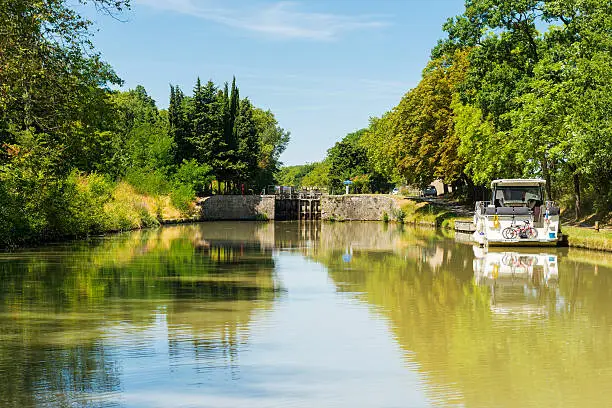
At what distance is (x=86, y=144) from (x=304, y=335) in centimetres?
1852

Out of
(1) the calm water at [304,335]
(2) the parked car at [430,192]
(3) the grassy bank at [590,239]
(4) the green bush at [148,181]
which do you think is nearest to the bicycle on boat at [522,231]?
(3) the grassy bank at [590,239]

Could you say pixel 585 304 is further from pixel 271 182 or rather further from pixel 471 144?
pixel 271 182

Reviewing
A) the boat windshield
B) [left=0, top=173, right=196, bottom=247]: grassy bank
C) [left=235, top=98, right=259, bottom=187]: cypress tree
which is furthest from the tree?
the boat windshield

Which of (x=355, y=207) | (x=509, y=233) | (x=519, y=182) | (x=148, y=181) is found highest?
(x=148, y=181)

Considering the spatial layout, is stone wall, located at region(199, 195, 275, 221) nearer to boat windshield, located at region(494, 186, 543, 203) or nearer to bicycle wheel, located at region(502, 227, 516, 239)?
boat windshield, located at region(494, 186, 543, 203)

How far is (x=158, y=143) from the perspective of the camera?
69312 millimetres

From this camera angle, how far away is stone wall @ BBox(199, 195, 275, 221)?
73.7m

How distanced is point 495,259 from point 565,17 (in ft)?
53.3

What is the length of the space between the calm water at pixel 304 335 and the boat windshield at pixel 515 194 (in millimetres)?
8618

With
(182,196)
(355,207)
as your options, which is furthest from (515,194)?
(355,207)

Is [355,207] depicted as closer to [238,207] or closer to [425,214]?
[238,207]

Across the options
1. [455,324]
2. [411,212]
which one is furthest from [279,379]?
[411,212]

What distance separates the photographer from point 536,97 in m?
36.5

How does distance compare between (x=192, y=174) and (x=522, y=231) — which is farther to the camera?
(x=192, y=174)
